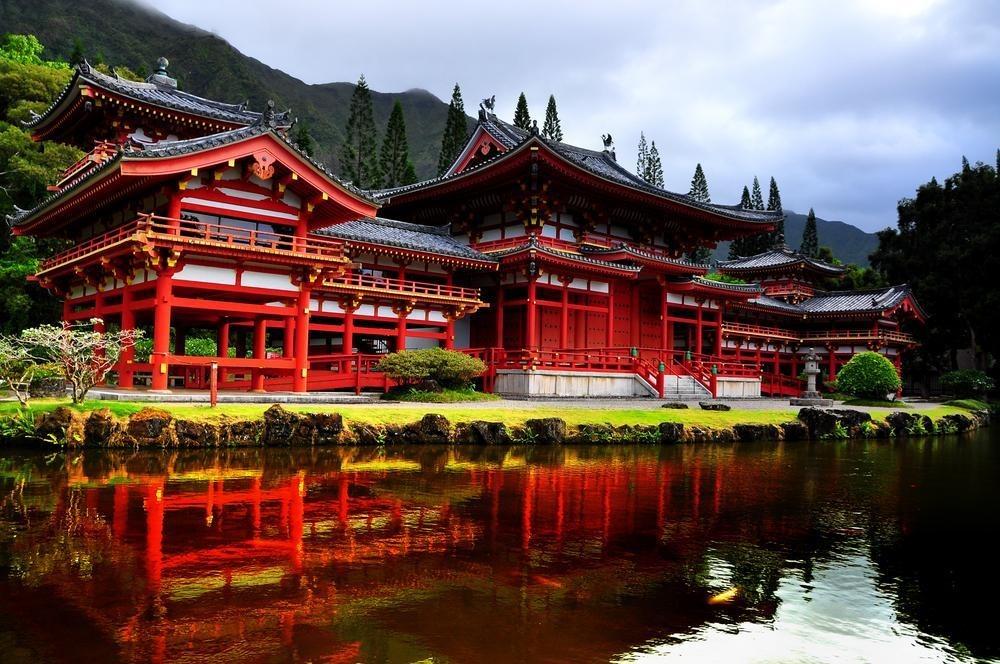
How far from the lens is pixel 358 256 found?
98.5ft

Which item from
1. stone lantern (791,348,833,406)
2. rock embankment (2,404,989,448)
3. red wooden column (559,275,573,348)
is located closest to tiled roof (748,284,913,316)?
stone lantern (791,348,833,406)

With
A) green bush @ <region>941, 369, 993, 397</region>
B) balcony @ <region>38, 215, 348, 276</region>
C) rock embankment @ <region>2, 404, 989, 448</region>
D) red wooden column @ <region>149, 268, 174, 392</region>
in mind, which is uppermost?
balcony @ <region>38, 215, 348, 276</region>

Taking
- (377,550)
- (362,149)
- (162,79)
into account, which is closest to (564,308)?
(162,79)

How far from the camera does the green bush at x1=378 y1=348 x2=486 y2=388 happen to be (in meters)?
23.8

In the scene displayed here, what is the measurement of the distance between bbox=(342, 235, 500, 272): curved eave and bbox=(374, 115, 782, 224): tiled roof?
14.7ft

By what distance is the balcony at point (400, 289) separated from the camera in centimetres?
2750

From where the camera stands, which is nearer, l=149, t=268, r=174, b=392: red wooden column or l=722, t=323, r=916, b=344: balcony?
l=149, t=268, r=174, b=392: red wooden column

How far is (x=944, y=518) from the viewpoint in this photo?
11.4 meters

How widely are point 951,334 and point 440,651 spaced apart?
206 ft

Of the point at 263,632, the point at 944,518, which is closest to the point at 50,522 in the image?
the point at 263,632

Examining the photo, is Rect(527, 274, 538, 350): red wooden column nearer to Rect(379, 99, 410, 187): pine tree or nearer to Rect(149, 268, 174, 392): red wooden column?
Rect(149, 268, 174, 392): red wooden column

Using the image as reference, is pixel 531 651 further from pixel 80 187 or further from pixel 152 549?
pixel 80 187

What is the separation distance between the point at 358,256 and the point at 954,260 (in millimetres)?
47474

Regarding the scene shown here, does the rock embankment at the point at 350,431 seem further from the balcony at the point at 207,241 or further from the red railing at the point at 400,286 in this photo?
the red railing at the point at 400,286
